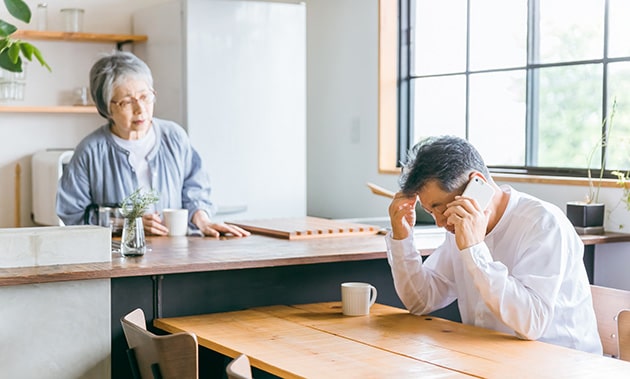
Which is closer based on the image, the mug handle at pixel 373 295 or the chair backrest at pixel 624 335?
the chair backrest at pixel 624 335

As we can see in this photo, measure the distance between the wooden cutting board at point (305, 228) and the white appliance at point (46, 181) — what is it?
1.47 m

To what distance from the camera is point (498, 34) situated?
15.3 feet

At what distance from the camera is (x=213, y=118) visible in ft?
16.2

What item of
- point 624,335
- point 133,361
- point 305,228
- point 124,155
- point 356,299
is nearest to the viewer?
point 133,361

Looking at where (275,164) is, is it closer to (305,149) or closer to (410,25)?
(305,149)

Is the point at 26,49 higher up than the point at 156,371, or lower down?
higher up

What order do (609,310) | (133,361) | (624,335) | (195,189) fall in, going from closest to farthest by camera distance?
(133,361) < (624,335) < (609,310) < (195,189)

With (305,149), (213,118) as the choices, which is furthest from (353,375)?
(305,149)

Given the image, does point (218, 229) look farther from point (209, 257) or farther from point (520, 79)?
point (520, 79)

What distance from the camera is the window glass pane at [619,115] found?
381 cm

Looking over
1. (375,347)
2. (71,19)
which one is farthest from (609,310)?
(71,19)

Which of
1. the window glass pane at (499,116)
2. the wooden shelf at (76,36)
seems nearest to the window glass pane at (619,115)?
the window glass pane at (499,116)

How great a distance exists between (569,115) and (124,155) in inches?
78.6

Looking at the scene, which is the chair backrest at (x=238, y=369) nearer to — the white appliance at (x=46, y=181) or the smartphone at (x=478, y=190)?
the smartphone at (x=478, y=190)
